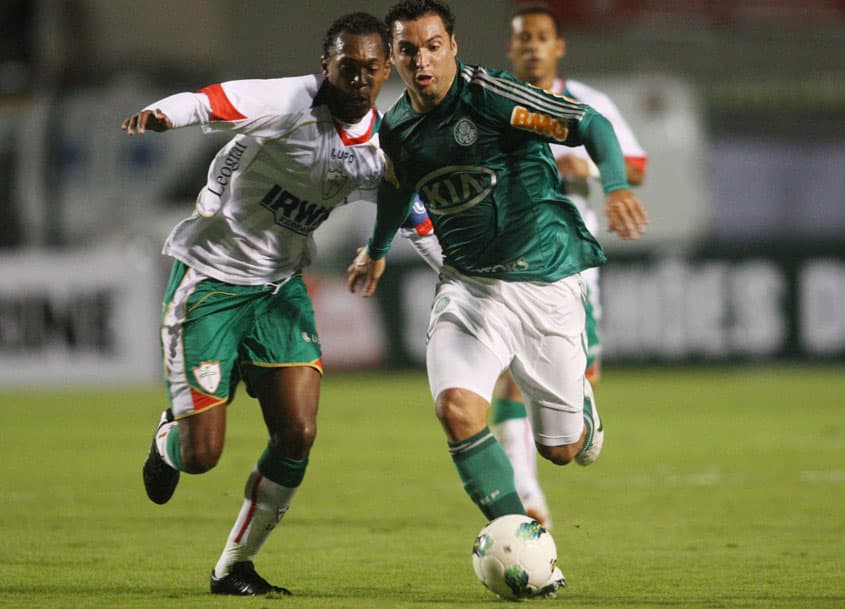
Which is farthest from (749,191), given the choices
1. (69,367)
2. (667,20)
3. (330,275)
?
(69,367)

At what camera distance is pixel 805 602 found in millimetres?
5348

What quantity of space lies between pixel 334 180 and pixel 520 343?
0.97 meters

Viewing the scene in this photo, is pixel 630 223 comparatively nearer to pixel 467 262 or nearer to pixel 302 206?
pixel 467 262

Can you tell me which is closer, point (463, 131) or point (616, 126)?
point (463, 131)

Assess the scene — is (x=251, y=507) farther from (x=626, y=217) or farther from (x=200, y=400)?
(x=626, y=217)

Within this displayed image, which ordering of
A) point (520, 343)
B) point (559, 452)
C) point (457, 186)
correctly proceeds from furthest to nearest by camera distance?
point (559, 452) → point (520, 343) → point (457, 186)

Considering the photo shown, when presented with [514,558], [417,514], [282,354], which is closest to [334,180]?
[282,354]

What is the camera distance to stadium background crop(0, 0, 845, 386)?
53.7 ft

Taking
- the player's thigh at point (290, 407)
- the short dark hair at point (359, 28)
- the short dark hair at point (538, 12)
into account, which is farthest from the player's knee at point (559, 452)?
the short dark hair at point (538, 12)

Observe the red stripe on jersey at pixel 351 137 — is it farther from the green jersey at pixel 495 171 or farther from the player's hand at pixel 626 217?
the player's hand at pixel 626 217

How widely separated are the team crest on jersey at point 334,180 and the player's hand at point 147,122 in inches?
29.5

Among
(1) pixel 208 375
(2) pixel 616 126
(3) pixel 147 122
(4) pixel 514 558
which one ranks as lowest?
(4) pixel 514 558

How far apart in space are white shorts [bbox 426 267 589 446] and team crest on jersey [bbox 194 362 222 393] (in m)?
0.87

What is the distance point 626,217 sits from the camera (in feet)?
16.5
